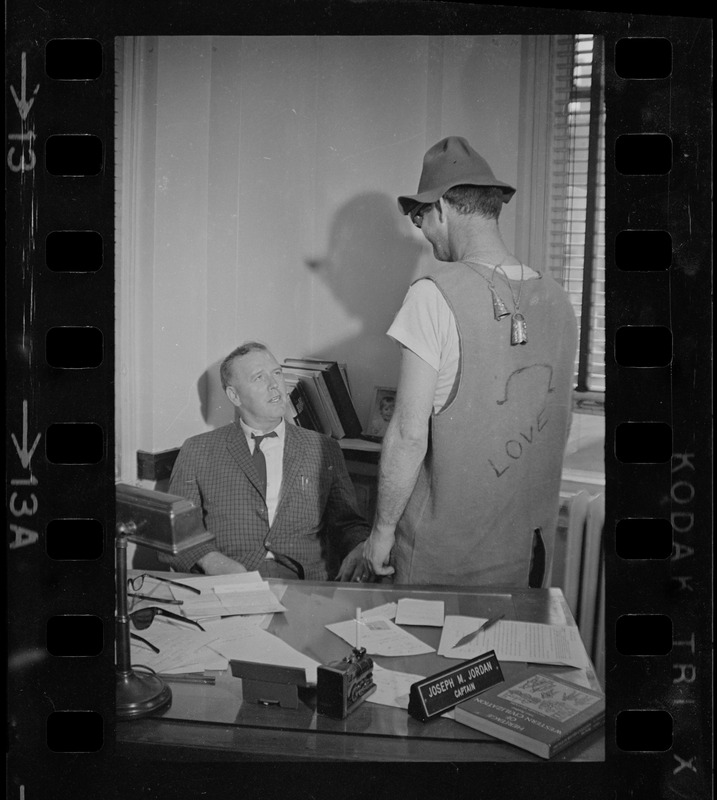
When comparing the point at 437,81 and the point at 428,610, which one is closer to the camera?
the point at 437,81

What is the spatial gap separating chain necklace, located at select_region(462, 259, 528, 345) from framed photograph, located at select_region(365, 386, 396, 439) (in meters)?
0.27

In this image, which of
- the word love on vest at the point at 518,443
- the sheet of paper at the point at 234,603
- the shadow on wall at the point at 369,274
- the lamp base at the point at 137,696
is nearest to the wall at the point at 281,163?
the shadow on wall at the point at 369,274

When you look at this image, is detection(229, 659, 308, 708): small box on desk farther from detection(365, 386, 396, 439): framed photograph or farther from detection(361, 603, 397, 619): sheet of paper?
detection(365, 386, 396, 439): framed photograph

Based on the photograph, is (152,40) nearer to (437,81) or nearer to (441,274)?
(437,81)

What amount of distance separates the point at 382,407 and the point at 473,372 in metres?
0.20

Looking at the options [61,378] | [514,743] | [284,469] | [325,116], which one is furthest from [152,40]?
[514,743]

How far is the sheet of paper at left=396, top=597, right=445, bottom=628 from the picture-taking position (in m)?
1.87

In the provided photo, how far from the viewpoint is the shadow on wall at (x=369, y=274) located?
5.85ft

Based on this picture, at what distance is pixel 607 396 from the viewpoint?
5.92 ft

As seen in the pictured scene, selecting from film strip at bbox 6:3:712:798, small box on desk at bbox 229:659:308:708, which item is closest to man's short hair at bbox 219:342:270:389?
film strip at bbox 6:3:712:798

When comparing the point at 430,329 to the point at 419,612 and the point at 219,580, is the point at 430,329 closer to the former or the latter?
the point at 419,612

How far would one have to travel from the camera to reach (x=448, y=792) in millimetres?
1768

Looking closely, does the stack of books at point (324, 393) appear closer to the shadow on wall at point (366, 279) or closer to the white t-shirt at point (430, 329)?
the shadow on wall at point (366, 279)

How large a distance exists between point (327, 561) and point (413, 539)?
19 cm
